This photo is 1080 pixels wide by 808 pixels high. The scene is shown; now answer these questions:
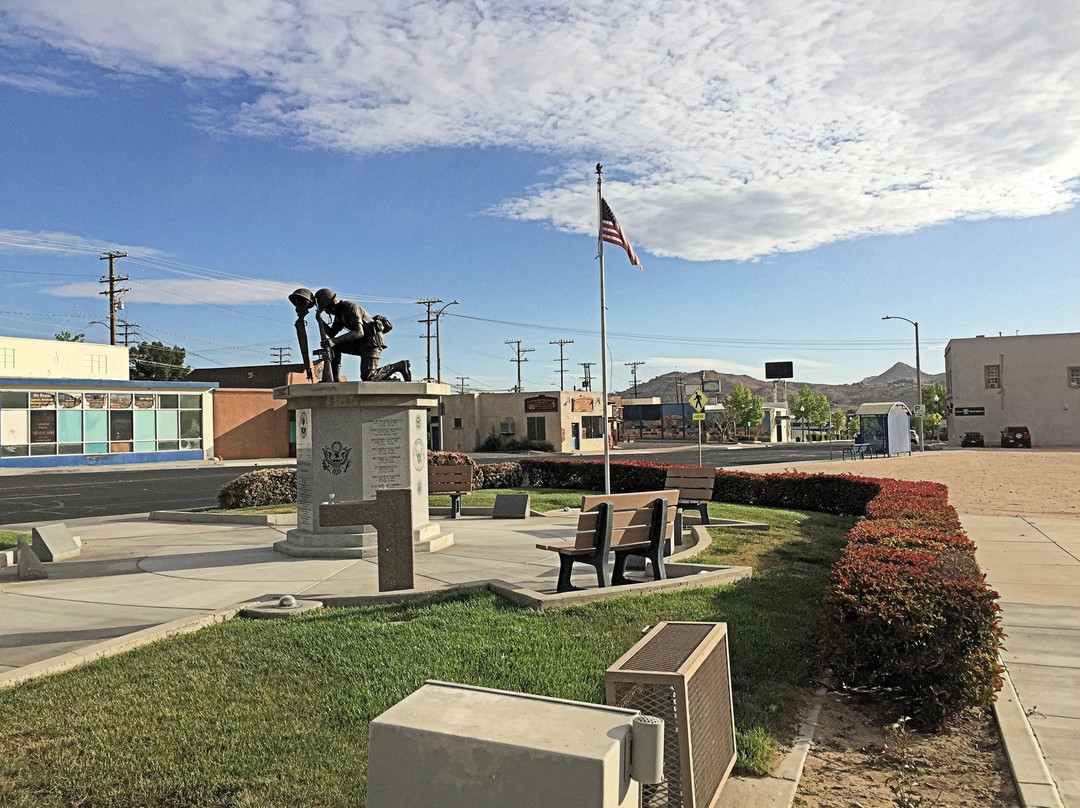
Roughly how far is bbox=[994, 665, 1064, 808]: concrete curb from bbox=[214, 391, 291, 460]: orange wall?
43353mm

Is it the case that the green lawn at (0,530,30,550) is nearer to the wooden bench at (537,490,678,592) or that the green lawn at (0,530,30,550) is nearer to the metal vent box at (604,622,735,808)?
the wooden bench at (537,490,678,592)

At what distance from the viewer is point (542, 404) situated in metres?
55.9

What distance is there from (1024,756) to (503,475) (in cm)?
1646

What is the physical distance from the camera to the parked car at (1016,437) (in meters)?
53.1

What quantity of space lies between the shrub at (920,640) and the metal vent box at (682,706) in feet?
5.38

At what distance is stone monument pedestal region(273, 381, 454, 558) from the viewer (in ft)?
33.2

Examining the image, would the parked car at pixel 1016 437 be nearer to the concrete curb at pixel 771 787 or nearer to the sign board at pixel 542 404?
the sign board at pixel 542 404

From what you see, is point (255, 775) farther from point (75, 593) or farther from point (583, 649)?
point (75, 593)

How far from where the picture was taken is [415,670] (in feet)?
16.8

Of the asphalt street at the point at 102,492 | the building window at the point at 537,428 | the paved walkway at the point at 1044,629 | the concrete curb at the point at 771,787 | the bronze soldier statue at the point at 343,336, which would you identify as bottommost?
the paved walkway at the point at 1044,629

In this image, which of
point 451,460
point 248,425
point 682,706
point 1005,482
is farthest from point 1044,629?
point 248,425

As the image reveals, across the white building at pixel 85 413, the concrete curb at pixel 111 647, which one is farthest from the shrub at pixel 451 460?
the white building at pixel 85 413

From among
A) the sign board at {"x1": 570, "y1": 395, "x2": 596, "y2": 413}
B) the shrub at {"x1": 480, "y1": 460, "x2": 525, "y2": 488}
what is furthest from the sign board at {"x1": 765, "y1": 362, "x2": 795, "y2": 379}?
the shrub at {"x1": 480, "y1": 460, "x2": 525, "y2": 488}

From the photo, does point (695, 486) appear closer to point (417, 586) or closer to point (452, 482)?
point (452, 482)
